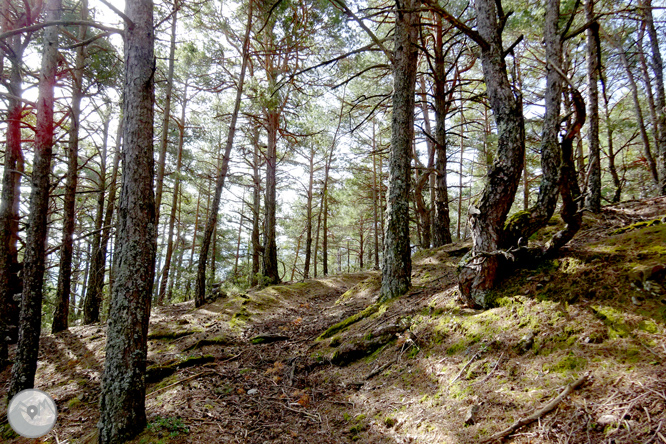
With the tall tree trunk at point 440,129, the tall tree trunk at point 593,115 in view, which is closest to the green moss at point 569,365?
the tall tree trunk at point 593,115

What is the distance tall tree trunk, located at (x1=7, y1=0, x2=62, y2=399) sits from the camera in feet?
16.1

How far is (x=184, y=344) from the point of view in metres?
6.02

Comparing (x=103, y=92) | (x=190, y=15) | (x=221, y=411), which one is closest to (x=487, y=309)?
(x=221, y=411)

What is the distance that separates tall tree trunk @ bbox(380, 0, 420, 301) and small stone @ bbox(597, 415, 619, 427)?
416cm

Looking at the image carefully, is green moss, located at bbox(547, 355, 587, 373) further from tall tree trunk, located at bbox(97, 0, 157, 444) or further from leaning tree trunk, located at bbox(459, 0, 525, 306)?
tall tree trunk, located at bbox(97, 0, 157, 444)

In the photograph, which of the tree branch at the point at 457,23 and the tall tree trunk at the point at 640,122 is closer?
the tree branch at the point at 457,23

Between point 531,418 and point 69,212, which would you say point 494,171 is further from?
point 69,212

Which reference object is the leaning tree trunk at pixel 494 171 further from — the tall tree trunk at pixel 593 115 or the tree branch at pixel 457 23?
the tall tree trunk at pixel 593 115

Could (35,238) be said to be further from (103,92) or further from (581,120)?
(581,120)

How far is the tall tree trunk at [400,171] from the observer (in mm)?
5973

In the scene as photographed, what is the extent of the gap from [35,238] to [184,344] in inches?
126

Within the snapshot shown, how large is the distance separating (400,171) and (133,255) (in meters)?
4.76

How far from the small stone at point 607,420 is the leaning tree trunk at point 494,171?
1.95m

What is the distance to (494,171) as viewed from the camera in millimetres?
3717
